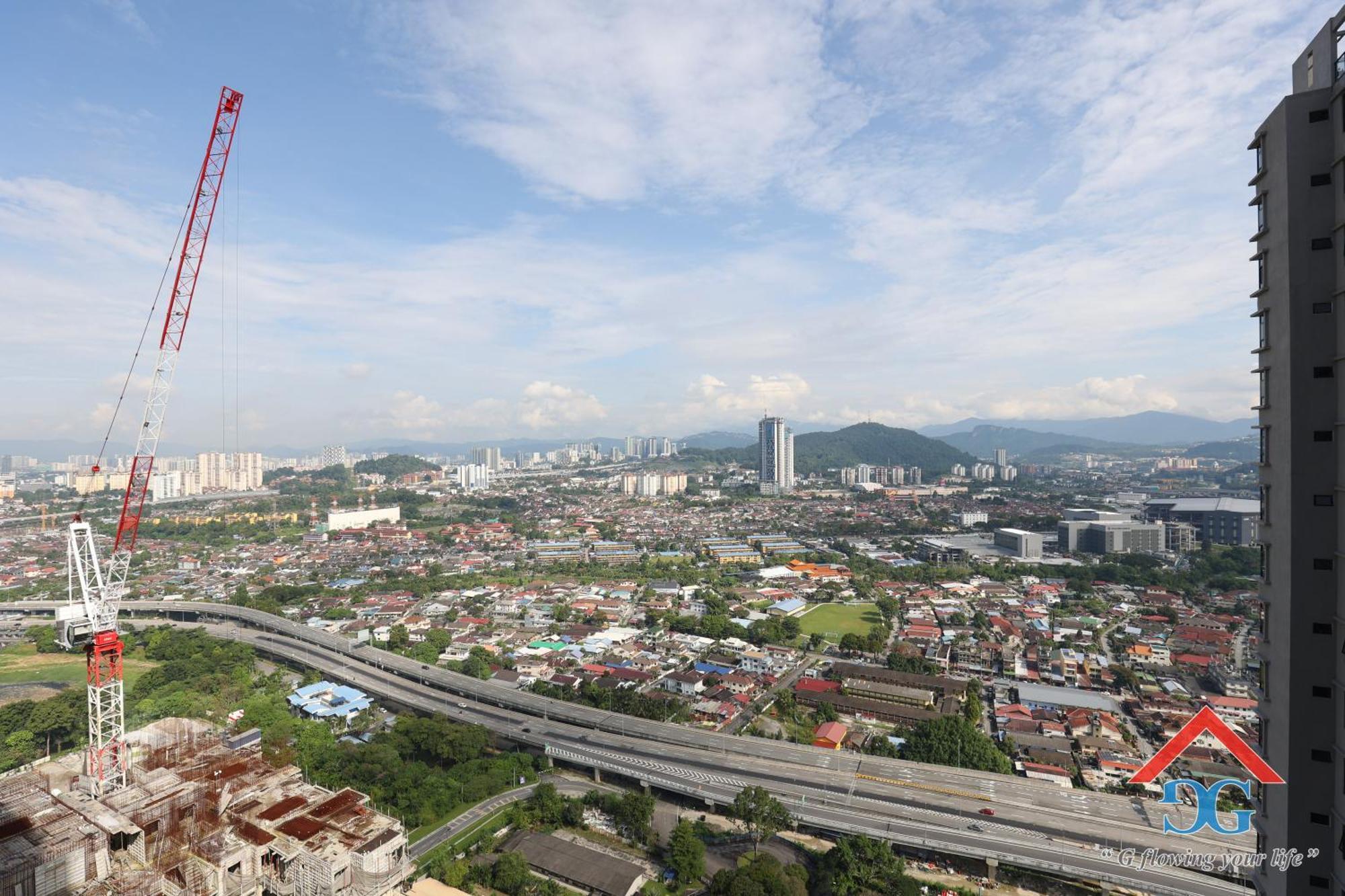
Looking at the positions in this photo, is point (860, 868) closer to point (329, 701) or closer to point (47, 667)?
point (329, 701)

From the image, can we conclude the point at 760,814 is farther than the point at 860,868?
Yes

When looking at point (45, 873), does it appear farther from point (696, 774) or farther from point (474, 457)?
point (474, 457)

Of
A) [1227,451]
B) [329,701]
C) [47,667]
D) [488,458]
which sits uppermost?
[1227,451]

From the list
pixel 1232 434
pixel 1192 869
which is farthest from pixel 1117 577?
pixel 1232 434

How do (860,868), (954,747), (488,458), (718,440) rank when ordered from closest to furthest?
(860,868)
(954,747)
(488,458)
(718,440)

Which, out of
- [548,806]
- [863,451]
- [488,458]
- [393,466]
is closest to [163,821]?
[548,806]

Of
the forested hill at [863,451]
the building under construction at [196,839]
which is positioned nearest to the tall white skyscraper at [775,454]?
the forested hill at [863,451]
